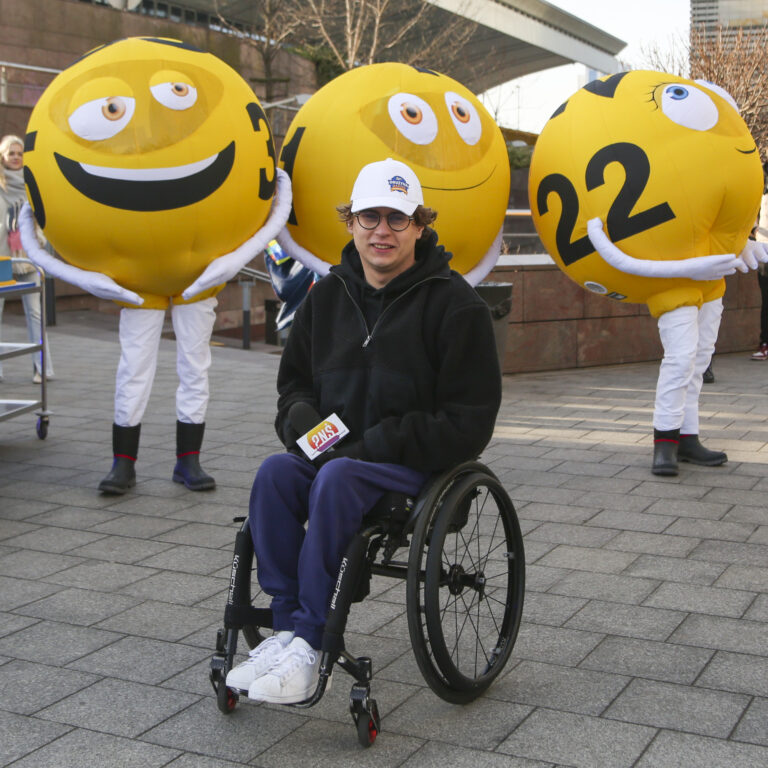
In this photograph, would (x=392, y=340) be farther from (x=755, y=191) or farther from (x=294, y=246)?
(x=755, y=191)

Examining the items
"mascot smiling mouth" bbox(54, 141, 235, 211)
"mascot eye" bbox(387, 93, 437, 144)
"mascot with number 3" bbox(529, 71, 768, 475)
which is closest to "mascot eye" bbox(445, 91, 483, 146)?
"mascot eye" bbox(387, 93, 437, 144)

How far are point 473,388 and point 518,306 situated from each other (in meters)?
7.35

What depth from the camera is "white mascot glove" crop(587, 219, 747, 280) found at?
5883 mm

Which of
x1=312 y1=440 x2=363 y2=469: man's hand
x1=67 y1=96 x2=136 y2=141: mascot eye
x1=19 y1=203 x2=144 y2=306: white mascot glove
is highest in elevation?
x1=67 y1=96 x2=136 y2=141: mascot eye

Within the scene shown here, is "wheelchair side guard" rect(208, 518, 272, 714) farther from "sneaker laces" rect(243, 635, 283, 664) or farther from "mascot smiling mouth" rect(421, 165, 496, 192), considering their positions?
"mascot smiling mouth" rect(421, 165, 496, 192)

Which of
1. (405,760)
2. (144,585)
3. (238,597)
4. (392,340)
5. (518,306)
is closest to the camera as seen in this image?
(405,760)

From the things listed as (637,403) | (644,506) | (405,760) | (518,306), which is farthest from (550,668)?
(518,306)

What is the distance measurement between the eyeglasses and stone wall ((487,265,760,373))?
7135 mm

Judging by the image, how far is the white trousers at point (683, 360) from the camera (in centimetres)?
623

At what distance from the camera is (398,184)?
346cm

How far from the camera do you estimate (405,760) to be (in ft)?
9.84

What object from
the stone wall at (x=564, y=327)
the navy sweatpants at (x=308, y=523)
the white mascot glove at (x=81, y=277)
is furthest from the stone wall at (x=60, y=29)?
the navy sweatpants at (x=308, y=523)

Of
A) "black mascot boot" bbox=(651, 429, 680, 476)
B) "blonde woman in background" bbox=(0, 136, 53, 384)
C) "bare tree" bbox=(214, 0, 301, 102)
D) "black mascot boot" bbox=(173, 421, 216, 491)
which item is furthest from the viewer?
"bare tree" bbox=(214, 0, 301, 102)

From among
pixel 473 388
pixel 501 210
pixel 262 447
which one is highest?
pixel 501 210
